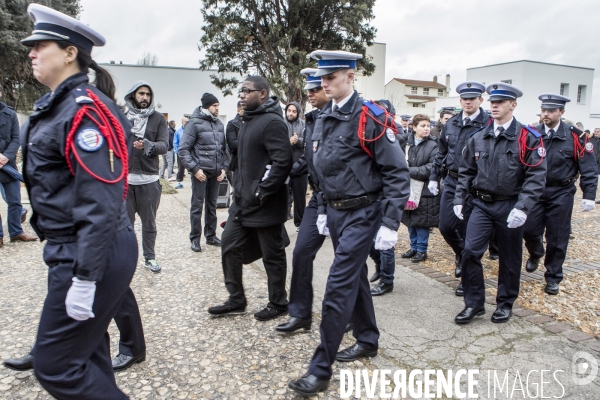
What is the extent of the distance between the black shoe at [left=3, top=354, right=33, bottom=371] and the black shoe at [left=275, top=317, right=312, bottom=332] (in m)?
1.76

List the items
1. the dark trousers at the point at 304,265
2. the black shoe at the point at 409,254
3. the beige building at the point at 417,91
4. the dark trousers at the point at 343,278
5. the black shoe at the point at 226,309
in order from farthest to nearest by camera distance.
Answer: the beige building at the point at 417,91, the black shoe at the point at 409,254, the black shoe at the point at 226,309, the dark trousers at the point at 304,265, the dark trousers at the point at 343,278

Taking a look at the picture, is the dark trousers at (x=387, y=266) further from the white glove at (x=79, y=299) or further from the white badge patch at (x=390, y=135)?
the white glove at (x=79, y=299)

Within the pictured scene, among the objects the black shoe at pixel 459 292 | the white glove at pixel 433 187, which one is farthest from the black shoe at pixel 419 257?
the black shoe at pixel 459 292

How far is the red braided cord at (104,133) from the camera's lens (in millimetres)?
1974

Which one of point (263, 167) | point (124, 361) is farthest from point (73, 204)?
point (263, 167)

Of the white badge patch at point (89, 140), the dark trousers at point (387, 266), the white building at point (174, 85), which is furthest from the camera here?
the white building at point (174, 85)

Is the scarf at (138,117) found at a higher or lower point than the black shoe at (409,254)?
higher

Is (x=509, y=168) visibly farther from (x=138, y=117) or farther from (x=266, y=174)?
(x=138, y=117)

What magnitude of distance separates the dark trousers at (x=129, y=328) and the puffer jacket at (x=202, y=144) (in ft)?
11.0

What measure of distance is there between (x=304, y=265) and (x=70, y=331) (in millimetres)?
1994

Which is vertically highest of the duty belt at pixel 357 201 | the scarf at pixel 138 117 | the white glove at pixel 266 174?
the scarf at pixel 138 117

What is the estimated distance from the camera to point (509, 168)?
4.03 metres

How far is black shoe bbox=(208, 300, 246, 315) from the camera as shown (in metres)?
4.15

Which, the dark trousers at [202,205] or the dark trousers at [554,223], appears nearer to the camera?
the dark trousers at [554,223]
